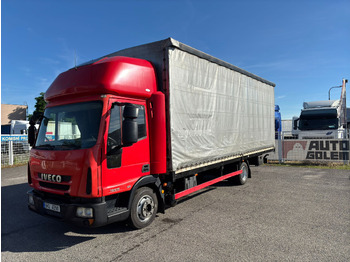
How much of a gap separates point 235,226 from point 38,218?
4.14m

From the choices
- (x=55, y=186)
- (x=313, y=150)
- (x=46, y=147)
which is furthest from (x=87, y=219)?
(x=313, y=150)

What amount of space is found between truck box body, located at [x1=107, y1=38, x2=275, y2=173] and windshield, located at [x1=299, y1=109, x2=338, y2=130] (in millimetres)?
7150

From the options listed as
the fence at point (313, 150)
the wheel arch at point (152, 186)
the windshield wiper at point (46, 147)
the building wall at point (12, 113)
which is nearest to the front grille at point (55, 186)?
the windshield wiper at point (46, 147)

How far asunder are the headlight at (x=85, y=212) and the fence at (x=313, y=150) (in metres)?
11.4

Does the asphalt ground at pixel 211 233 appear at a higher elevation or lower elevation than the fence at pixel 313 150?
lower

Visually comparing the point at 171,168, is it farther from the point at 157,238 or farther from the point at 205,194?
the point at 205,194

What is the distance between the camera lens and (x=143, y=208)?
14.6ft

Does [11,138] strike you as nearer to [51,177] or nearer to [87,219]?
[51,177]

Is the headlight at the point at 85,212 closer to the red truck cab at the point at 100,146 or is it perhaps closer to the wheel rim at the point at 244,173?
the red truck cab at the point at 100,146

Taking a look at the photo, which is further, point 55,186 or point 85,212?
point 55,186

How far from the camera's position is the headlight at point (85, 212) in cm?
368

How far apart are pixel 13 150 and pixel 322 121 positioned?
17.2 meters

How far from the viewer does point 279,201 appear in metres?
6.16

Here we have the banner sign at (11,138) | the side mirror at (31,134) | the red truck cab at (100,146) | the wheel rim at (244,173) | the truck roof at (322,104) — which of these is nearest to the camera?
the red truck cab at (100,146)
